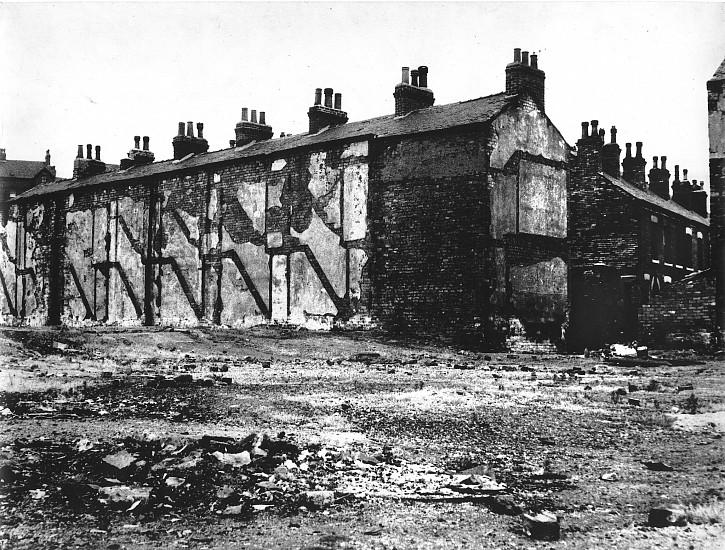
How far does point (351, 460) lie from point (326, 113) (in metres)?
19.2

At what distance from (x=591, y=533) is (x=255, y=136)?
77.8ft

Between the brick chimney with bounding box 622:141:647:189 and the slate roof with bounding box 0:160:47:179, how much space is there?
50.6 m

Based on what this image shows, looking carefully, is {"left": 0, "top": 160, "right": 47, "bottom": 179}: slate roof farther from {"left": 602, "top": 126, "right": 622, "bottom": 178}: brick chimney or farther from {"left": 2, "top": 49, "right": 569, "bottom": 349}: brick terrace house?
{"left": 602, "top": 126, "right": 622, "bottom": 178}: brick chimney

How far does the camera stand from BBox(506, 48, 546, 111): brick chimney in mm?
19469

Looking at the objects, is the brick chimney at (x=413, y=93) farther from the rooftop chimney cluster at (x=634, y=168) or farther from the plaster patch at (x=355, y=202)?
the rooftop chimney cluster at (x=634, y=168)

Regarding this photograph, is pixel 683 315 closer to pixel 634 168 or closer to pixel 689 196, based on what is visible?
pixel 634 168

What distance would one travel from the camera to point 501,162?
61.6 feet

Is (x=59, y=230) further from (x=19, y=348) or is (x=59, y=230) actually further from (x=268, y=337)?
(x=19, y=348)

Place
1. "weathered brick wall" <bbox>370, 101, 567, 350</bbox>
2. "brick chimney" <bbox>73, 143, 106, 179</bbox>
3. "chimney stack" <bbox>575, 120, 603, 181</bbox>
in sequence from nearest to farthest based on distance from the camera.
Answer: "weathered brick wall" <bbox>370, 101, 567, 350</bbox>, "chimney stack" <bbox>575, 120, 603, 181</bbox>, "brick chimney" <bbox>73, 143, 106, 179</bbox>

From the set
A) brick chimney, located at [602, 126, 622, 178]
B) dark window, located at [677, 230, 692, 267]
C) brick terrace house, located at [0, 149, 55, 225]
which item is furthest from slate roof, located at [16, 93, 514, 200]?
brick terrace house, located at [0, 149, 55, 225]

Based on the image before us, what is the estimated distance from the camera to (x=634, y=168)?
30.4 m

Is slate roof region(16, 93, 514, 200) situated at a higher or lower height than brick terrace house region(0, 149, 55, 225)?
lower

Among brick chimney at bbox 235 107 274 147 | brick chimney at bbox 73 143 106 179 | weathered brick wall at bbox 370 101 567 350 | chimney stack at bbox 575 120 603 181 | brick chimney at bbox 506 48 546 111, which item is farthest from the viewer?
brick chimney at bbox 73 143 106 179

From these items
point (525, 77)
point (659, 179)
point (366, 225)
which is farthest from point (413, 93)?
point (659, 179)
